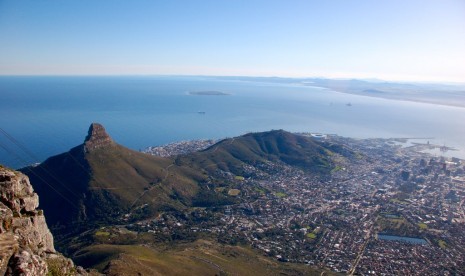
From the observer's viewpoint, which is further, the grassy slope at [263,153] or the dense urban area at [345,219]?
the grassy slope at [263,153]

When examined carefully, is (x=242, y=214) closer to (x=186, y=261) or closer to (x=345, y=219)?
(x=345, y=219)

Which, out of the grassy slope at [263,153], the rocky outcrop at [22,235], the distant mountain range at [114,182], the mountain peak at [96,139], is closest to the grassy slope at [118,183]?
the distant mountain range at [114,182]

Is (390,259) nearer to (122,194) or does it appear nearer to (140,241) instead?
(140,241)

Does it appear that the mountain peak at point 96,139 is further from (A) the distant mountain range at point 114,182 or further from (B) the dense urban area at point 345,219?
(B) the dense urban area at point 345,219

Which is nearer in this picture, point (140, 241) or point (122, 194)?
point (140, 241)

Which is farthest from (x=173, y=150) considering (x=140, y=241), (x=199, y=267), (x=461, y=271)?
(x=461, y=271)

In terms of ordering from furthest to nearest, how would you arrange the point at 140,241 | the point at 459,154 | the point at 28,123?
the point at 28,123 → the point at 459,154 → the point at 140,241

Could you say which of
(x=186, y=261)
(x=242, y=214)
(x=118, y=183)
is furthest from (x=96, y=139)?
(x=186, y=261)

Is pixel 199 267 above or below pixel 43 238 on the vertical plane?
below
